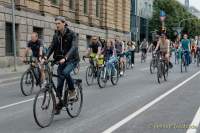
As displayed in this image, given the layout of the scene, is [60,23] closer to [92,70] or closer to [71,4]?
[92,70]

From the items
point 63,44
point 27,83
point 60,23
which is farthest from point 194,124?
point 27,83

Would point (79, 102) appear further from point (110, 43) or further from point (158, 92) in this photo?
point (110, 43)

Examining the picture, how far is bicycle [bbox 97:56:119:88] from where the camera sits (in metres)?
17.6

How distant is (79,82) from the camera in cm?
1098

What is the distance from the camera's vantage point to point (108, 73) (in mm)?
17953

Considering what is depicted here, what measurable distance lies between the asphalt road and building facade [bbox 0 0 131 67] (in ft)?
44.0

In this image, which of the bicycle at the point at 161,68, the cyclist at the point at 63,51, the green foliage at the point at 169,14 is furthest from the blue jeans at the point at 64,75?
the green foliage at the point at 169,14

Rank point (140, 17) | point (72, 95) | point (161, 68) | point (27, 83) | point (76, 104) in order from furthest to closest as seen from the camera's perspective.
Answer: point (140, 17), point (161, 68), point (27, 83), point (76, 104), point (72, 95)

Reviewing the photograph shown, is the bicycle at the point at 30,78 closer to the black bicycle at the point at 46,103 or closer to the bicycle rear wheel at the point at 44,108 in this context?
the black bicycle at the point at 46,103

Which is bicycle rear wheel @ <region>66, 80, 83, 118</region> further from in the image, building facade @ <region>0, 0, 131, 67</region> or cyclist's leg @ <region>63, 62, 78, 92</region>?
building facade @ <region>0, 0, 131, 67</region>

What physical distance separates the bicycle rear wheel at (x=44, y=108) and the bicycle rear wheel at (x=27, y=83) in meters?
5.21

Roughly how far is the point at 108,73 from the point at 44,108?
27.5 ft

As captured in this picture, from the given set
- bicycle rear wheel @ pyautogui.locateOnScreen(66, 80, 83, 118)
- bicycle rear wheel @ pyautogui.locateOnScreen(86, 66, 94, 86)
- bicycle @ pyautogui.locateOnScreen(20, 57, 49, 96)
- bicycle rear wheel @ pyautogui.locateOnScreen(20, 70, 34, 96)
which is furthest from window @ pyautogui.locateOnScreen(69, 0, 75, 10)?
bicycle rear wheel @ pyautogui.locateOnScreen(66, 80, 83, 118)

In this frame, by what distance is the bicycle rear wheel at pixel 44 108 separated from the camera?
945 centimetres
